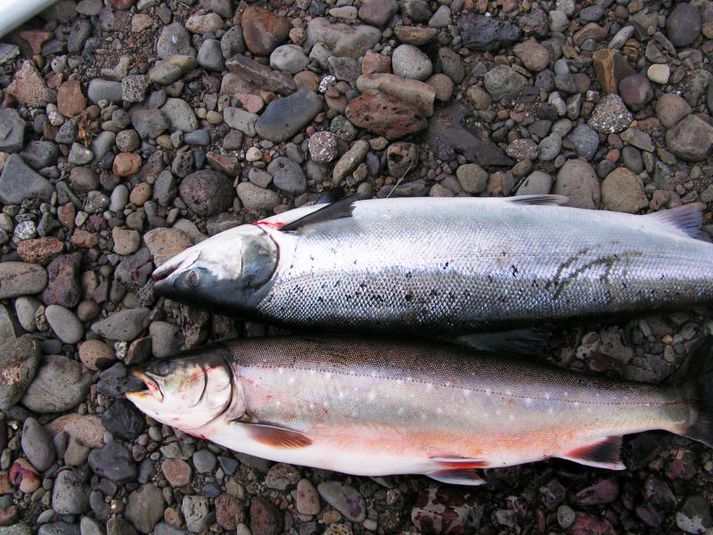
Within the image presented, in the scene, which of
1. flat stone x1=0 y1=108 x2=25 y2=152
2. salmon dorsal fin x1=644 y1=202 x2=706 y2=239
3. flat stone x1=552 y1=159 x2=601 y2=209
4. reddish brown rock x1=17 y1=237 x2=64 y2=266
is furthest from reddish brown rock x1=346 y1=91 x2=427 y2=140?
flat stone x1=0 y1=108 x2=25 y2=152

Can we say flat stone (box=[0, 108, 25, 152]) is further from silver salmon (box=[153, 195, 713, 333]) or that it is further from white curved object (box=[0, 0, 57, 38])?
silver salmon (box=[153, 195, 713, 333])

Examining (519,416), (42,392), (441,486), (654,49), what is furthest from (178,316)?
(654,49)

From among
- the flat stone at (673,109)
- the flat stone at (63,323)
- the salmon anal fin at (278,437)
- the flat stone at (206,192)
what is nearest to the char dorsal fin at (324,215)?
the flat stone at (206,192)

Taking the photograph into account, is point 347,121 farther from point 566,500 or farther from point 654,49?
point 566,500

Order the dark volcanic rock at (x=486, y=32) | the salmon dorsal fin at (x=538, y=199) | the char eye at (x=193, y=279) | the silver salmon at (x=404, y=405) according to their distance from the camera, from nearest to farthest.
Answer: the silver salmon at (x=404, y=405) → the char eye at (x=193, y=279) → the salmon dorsal fin at (x=538, y=199) → the dark volcanic rock at (x=486, y=32)

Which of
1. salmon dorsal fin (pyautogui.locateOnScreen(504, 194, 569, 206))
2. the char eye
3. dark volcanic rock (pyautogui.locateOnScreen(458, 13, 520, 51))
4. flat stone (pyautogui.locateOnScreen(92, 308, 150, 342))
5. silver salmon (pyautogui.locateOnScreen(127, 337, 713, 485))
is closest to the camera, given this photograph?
silver salmon (pyautogui.locateOnScreen(127, 337, 713, 485))

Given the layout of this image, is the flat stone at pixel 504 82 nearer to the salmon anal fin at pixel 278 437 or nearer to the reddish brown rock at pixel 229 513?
the salmon anal fin at pixel 278 437
